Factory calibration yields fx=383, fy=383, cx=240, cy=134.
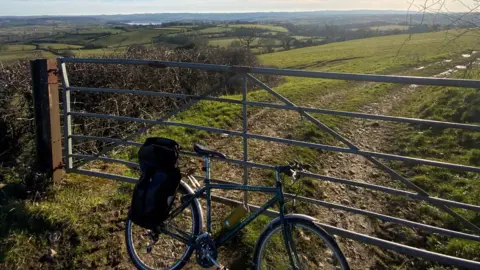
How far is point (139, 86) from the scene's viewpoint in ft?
32.6

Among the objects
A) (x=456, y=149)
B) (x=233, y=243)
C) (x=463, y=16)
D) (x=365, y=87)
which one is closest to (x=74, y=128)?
(x=233, y=243)

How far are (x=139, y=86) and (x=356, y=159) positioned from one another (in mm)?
5780

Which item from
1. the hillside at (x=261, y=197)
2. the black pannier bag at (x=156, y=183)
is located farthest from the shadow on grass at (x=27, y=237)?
the black pannier bag at (x=156, y=183)


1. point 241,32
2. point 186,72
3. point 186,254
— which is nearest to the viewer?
point 186,254

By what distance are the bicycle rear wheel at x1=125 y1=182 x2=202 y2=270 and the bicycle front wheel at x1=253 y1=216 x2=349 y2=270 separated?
0.66 metres

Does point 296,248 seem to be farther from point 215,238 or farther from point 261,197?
point 261,197

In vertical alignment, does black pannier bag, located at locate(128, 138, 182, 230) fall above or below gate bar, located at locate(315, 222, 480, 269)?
above

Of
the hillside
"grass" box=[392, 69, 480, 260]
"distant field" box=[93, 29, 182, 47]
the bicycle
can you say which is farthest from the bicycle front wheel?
"distant field" box=[93, 29, 182, 47]

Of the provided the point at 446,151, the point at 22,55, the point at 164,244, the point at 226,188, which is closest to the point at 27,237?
the point at 164,244

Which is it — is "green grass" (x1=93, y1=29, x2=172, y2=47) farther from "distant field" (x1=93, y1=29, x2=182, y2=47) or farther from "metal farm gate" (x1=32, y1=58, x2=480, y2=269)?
"metal farm gate" (x1=32, y1=58, x2=480, y2=269)

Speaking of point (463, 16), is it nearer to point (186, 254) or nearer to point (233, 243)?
point (233, 243)

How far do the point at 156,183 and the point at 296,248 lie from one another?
4.61 ft

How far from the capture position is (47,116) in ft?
16.1

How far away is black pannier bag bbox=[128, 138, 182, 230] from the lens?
131 inches
